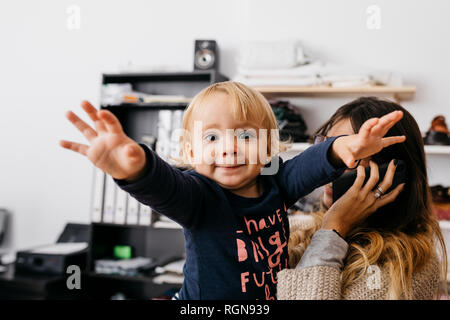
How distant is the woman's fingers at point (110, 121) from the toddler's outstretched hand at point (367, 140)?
13.8 inches

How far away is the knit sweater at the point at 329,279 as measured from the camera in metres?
0.74

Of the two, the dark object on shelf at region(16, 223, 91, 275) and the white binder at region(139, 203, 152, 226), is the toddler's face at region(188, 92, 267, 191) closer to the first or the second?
the white binder at region(139, 203, 152, 226)

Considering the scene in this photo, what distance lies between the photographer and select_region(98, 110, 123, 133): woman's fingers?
52 centimetres

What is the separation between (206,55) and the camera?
7.79 feet

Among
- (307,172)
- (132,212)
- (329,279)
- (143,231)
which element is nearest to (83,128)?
(307,172)

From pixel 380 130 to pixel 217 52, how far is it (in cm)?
194

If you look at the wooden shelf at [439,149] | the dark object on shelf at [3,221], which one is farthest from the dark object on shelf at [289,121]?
the dark object on shelf at [3,221]

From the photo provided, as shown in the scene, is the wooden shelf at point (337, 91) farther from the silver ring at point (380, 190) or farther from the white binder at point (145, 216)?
the silver ring at point (380, 190)

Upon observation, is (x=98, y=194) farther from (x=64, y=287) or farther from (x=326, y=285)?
(x=326, y=285)

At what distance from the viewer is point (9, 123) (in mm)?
2863

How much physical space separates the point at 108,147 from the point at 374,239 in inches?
23.7

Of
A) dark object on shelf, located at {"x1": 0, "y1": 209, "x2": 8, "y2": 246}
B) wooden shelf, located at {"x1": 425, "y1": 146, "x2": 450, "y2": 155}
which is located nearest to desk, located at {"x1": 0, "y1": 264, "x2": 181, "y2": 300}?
dark object on shelf, located at {"x1": 0, "y1": 209, "x2": 8, "y2": 246}

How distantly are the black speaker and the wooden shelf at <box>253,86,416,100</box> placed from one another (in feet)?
1.31

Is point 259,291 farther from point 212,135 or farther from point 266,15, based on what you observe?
point 266,15
